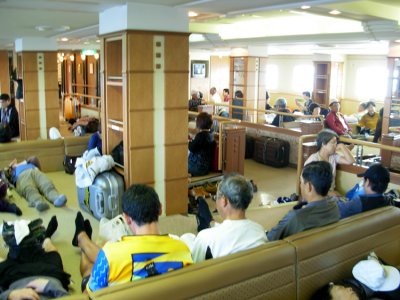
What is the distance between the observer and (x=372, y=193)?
344 centimetres

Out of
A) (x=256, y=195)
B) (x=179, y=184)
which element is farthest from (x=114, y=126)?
(x=256, y=195)

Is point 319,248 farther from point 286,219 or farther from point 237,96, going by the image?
point 237,96

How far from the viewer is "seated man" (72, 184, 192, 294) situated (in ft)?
7.23

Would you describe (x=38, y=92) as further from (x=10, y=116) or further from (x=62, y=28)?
(x=62, y=28)

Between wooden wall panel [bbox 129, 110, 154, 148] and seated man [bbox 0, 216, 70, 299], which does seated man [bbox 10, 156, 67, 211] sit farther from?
seated man [bbox 0, 216, 70, 299]

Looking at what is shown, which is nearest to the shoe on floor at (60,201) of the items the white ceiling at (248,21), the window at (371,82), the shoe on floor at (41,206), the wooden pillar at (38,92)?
the shoe on floor at (41,206)

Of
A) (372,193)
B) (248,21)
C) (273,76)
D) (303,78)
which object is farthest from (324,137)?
(273,76)

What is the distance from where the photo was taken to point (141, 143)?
4.82 metres

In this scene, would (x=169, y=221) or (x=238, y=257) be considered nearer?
(x=238, y=257)

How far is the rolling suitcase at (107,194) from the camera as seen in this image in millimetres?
4801

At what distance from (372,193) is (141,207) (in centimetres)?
201

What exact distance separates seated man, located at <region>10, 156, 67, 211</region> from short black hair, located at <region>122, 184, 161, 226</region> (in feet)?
10.4

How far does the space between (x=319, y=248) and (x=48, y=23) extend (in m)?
5.82

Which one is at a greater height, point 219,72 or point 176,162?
point 219,72
